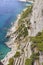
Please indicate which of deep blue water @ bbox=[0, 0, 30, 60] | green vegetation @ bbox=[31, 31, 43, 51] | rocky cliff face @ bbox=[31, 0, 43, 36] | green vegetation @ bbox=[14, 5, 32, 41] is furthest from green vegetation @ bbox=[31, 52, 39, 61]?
green vegetation @ bbox=[14, 5, 32, 41]

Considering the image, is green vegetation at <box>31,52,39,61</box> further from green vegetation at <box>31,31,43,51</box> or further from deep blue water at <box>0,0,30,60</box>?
deep blue water at <box>0,0,30,60</box>

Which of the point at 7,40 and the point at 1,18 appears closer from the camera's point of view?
the point at 7,40

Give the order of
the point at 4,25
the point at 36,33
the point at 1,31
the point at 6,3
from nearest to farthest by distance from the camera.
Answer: the point at 36,33
the point at 1,31
the point at 4,25
the point at 6,3

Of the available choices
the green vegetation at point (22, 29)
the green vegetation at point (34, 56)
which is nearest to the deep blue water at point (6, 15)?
the green vegetation at point (22, 29)

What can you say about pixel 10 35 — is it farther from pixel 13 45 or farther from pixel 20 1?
pixel 20 1

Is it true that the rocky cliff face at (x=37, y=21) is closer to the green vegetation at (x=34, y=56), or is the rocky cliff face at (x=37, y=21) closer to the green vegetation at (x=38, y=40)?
the green vegetation at (x=38, y=40)

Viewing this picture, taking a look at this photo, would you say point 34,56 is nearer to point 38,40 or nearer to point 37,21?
point 38,40

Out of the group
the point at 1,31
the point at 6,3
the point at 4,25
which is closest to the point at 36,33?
the point at 1,31

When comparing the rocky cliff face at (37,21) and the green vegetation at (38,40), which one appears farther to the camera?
the rocky cliff face at (37,21)
